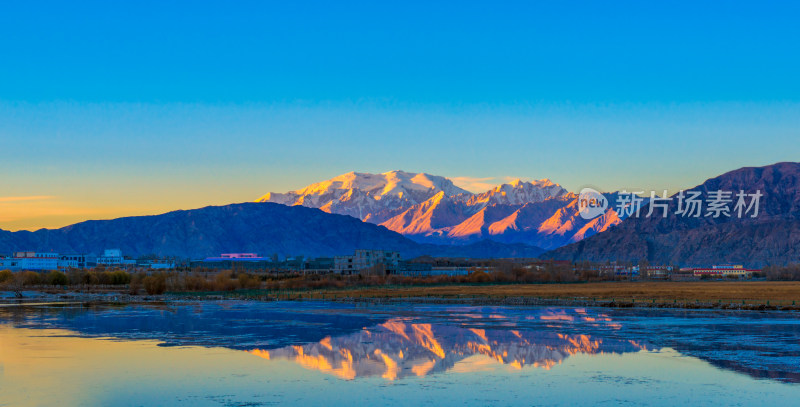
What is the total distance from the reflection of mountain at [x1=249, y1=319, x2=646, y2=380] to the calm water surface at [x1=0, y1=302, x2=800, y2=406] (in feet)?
0.29

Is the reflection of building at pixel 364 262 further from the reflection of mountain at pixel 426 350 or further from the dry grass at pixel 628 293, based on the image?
the reflection of mountain at pixel 426 350

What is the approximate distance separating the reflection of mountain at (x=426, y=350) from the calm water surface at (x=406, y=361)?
9cm

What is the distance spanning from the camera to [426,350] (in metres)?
36.2

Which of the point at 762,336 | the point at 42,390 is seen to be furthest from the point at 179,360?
the point at 762,336

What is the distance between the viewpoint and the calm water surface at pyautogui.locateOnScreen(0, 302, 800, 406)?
82.5 feet

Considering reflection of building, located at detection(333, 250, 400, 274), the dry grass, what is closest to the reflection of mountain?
the dry grass

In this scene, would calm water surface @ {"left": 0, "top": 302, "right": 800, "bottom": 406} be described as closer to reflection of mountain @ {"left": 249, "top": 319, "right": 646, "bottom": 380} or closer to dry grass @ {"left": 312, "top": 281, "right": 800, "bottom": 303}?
reflection of mountain @ {"left": 249, "top": 319, "right": 646, "bottom": 380}

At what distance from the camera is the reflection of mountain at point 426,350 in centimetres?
3138

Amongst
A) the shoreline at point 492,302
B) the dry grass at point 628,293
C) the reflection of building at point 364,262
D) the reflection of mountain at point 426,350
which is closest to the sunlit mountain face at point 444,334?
the reflection of mountain at point 426,350

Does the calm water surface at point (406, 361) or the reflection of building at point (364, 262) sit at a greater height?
the reflection of building at point (364, 262)

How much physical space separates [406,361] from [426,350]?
12.0 ft

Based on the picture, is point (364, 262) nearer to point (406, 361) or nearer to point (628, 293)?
point (628, 293)

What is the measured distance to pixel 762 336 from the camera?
133ft

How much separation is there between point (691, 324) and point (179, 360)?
2988cm
